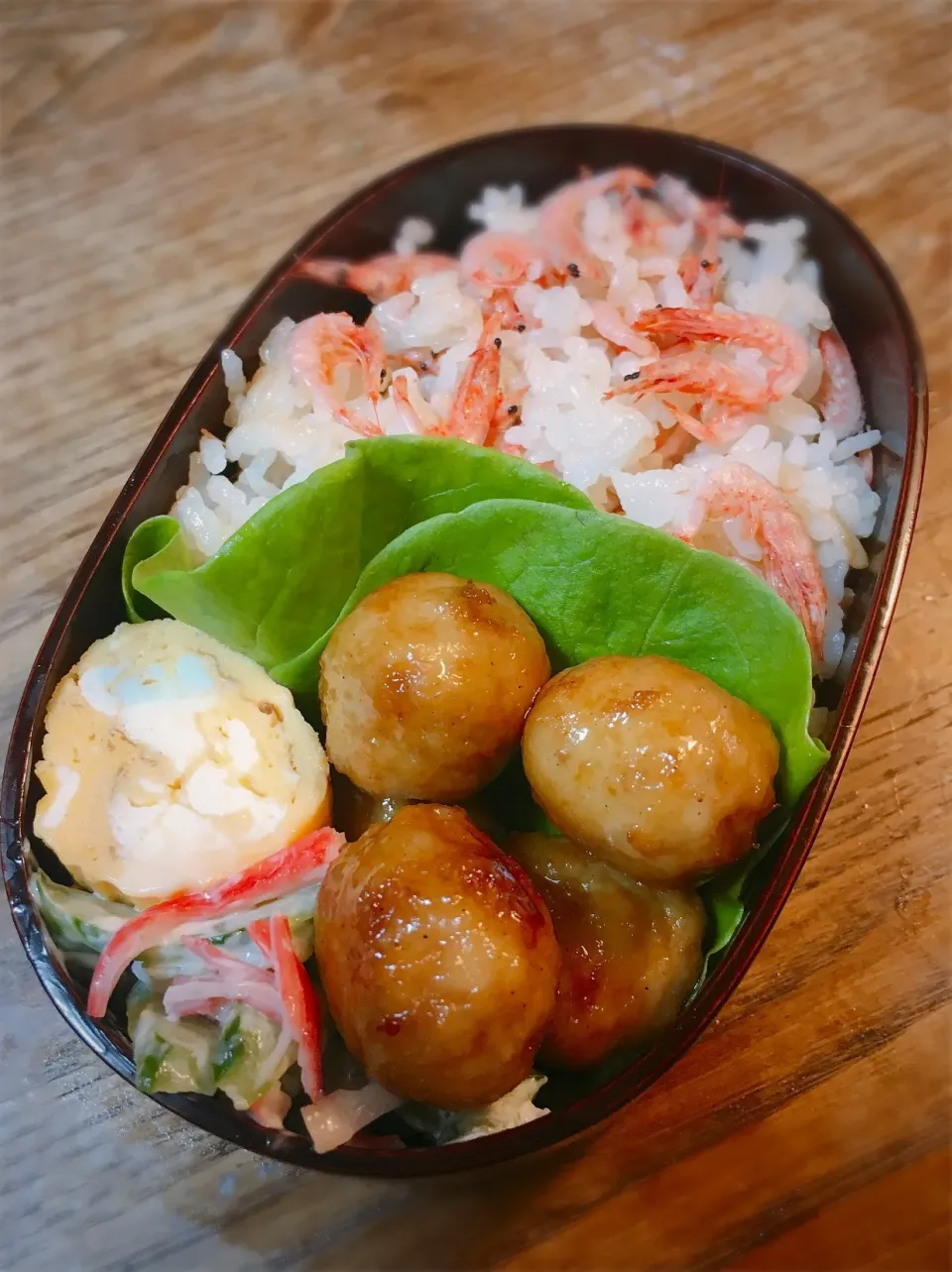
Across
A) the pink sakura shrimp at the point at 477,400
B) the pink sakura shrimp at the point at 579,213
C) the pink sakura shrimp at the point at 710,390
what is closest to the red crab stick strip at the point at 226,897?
the pink sakura shrimp at the point at 477,400

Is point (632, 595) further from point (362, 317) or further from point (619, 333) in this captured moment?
point (362, 317)

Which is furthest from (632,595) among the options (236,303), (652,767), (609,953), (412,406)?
(236,303)

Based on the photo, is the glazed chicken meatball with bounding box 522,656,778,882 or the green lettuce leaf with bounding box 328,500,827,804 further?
the green lettuce leaf with bounding box 328,500,827,804

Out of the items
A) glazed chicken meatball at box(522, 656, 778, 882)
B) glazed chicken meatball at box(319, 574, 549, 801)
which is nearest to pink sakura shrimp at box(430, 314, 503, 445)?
glazed chicken meatball at box(319, 574, 549, 801)

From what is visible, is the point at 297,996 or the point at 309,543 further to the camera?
the point at 309,543

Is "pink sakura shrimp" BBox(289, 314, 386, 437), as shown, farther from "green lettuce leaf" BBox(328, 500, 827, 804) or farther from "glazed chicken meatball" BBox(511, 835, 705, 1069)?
"glazed chicken meatball" BBox(511, 835, 705, 1069)

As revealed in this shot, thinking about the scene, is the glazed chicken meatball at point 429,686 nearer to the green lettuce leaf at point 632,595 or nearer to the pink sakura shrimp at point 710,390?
the green lettuce leaf at point 632,595
